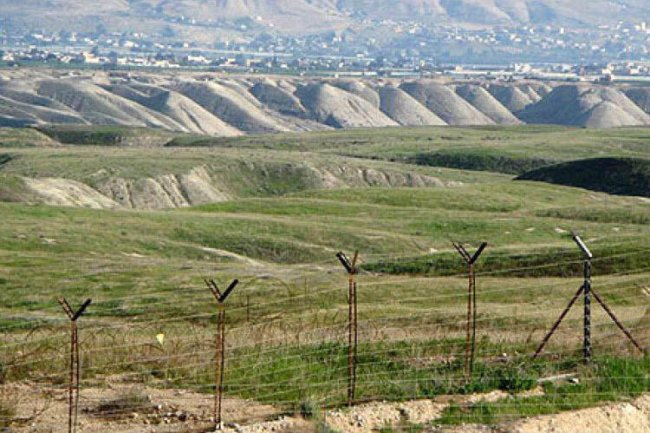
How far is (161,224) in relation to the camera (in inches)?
2842

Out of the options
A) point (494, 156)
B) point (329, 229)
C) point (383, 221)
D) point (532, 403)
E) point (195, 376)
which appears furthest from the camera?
point (494, 156)

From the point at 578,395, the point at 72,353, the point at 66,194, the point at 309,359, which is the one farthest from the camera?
the point at 66,194

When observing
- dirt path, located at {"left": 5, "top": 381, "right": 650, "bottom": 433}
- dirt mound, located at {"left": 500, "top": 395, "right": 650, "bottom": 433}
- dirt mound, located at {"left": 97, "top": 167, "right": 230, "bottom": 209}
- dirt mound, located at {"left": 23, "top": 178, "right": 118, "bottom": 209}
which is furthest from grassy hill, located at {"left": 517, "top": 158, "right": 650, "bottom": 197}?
dirt path, located at {"left": 5, "top": 381, "right": 650, "bottom": 433}

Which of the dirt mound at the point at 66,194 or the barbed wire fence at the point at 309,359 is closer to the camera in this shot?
the barbed wire fence at the point at 309,359

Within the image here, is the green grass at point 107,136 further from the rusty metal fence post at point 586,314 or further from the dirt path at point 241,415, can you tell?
the dirt path at point 241,415

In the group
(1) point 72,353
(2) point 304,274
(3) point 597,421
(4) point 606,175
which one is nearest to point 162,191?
(4) point 606,175

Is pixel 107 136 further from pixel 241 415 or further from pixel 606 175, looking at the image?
pixel 241 415

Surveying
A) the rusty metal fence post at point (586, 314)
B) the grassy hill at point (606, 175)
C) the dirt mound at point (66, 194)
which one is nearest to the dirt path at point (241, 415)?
the rusty metal fence post at point (586, 314)

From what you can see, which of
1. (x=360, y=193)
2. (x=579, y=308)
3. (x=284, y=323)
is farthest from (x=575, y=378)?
(x=360, y=193)

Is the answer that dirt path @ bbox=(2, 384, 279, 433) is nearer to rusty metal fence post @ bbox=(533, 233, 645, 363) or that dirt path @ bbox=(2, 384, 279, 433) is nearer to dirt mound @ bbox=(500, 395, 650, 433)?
dirt mound @ bbox=(500, 395, 650, 433)

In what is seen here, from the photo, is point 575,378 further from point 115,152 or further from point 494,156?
point 494,156

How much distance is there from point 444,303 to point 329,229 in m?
34.9

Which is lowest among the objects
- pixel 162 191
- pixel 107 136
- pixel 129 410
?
pixel 107 136

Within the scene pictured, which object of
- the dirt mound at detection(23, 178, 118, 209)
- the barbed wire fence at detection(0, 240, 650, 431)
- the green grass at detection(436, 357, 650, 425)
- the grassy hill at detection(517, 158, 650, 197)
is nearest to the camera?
the green grass at detection(436, 357, 650, 425)
